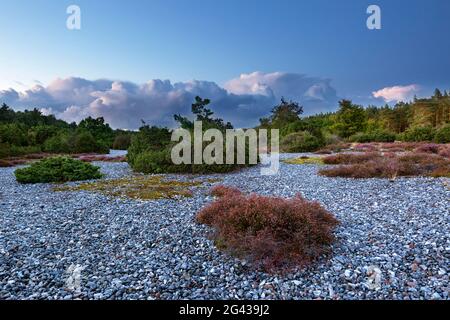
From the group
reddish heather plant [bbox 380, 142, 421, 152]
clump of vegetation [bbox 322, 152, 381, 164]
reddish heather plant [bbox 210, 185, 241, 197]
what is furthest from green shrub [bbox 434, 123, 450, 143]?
reddish heather plant [bbox 210, 185, 241, 197]

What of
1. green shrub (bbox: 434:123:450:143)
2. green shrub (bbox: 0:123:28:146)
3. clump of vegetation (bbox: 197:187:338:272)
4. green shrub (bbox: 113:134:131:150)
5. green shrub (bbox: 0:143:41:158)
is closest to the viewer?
clump of vegetation (bbox: 197:187:338:272)

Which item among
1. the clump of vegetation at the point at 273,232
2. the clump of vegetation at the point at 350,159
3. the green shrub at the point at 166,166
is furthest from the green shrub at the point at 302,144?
the clump of vegetation at the point at 273,232

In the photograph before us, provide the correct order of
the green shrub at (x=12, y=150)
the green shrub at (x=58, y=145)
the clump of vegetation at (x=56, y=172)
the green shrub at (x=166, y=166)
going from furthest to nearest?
the green shrub at (x=58, y=145) → the green shrub at (x=12, y=150) → the green shrub at (x=166, y=166) → the clump of vegetation at (x=56, y=172)

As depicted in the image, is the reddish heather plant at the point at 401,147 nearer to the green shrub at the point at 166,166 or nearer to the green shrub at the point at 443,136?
the green shrub at the point at 443,136

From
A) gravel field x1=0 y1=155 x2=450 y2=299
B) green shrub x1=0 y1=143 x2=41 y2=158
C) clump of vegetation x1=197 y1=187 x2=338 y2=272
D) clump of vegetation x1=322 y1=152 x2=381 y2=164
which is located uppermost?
green shrub x1=0 y1=143 x2=41 y2=158

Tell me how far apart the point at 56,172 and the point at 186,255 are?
11.7 m

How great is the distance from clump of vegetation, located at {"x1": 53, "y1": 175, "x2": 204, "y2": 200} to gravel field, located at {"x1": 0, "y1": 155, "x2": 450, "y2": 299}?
0.93 m

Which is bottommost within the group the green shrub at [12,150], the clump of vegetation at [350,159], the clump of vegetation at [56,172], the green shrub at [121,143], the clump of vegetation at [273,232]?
the clump of vegetation at [273,232]

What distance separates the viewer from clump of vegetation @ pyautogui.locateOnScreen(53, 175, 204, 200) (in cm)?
1080

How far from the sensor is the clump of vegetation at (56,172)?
14.6 meters

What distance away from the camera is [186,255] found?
227 inches

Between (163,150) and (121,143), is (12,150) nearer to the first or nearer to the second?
(121,143)

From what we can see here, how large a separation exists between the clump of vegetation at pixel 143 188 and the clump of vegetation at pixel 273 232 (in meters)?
3.65

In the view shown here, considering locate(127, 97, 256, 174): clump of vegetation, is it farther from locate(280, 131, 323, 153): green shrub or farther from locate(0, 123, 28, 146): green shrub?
locate(0, 123, 28, 146): green shrub
